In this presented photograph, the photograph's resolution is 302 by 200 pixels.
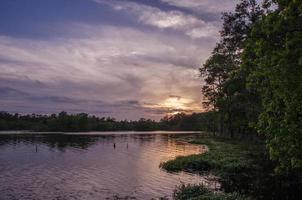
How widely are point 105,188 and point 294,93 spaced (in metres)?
28.4

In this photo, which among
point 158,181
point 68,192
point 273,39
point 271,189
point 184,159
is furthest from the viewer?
point 184,159

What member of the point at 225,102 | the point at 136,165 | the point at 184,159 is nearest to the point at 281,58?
the point at 184,159

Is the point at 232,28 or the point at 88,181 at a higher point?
the point at 232,28

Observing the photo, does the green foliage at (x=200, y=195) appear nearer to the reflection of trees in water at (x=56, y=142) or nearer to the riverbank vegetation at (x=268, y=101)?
the riverbank vegetation at (x=268, y=101)

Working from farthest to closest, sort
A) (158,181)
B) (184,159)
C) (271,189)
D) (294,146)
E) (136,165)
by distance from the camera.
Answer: (136,165) → (184,159) → (158,181) → (271,189) → (294,146)

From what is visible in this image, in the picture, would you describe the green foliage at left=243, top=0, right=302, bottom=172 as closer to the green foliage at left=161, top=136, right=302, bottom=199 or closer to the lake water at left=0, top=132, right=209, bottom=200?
the green foliage at left=161, top=136, right=302, bottom=199

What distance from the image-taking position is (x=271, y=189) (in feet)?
123

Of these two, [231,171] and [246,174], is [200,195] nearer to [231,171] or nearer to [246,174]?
[246,174]

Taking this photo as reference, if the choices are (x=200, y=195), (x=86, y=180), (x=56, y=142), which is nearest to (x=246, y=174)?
(x=200, y=195)

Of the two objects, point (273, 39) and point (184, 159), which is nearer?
point (273, 39)

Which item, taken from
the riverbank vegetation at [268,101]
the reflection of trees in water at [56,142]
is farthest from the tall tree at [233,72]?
the reflection of trees in water at [56,142]

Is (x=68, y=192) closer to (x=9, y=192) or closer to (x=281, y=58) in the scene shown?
(x=9, y=192)

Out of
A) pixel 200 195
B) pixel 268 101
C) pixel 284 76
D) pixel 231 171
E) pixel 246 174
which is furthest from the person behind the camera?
pixel 231 171

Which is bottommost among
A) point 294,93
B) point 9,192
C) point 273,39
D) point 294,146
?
point 9,192
